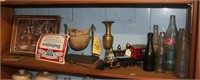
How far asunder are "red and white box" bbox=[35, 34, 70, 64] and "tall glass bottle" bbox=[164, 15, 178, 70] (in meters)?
0.62

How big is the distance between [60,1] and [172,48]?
0.70m

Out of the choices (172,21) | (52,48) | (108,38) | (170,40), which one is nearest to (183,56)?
(170,40)

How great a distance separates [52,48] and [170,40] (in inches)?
28.8

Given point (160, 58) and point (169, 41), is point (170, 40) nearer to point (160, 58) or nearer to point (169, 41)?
point (169, 41)

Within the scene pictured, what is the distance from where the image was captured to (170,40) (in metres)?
1.17

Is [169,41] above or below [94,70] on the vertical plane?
above

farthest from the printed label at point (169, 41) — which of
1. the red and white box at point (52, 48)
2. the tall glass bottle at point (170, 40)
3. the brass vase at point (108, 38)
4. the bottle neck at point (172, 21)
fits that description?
the red and white box at point (52, 48)

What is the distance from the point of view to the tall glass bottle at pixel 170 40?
1.17 metres

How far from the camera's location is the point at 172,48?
1167mm

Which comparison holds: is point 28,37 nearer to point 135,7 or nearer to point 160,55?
point 135,7

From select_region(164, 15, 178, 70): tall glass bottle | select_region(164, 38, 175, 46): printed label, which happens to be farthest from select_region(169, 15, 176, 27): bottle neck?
select_region(164, 38, 175, 46): printed label

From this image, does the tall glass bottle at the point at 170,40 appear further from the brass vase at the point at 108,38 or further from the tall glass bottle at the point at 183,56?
the brass vase at the point at 108,38

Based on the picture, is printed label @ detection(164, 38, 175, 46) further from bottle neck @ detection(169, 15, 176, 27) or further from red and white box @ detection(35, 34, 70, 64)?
red and white box @ detection(35, 34, 70, 64)

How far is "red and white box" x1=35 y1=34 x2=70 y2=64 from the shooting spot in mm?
1327
